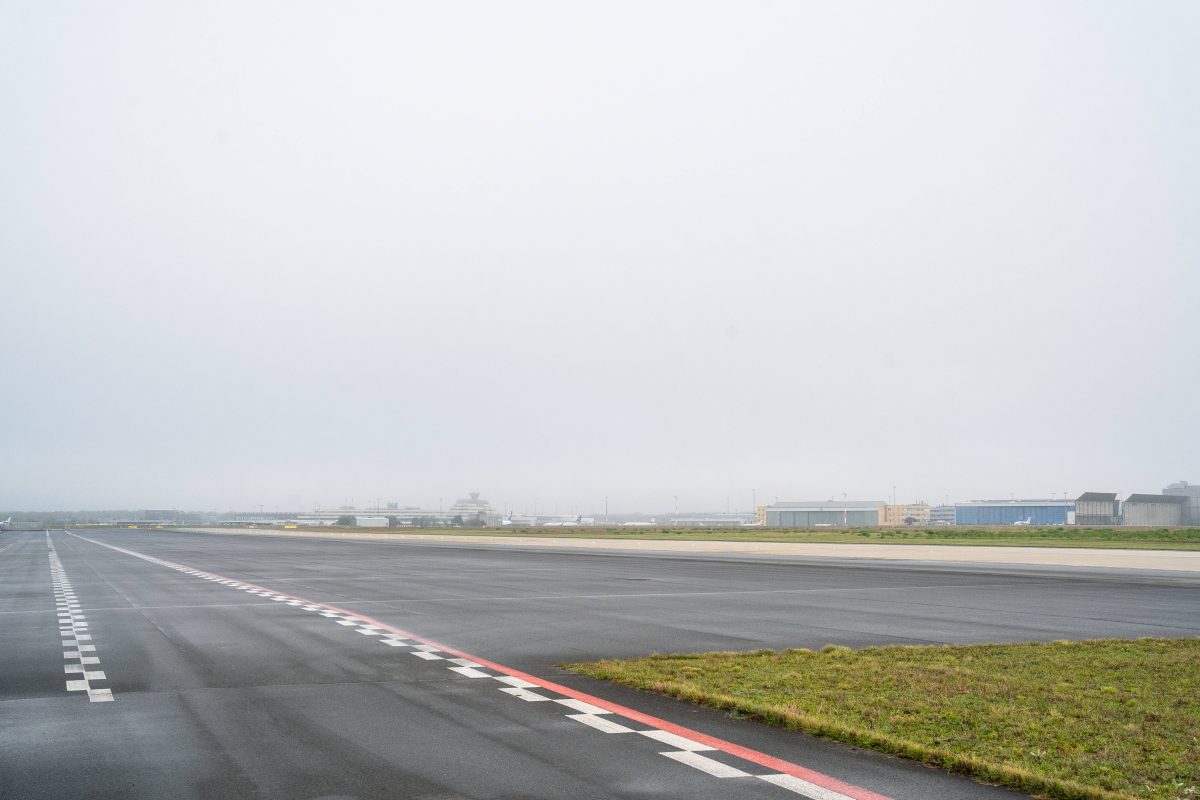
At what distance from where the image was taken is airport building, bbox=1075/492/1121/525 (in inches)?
5374

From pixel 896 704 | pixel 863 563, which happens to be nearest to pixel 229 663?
pixel 896 704

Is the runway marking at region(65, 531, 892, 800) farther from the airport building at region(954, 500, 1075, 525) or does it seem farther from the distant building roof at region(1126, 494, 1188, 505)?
the airport building at region(954, 500, 1075, 525)

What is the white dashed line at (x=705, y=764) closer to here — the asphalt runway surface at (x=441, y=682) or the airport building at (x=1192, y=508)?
the asphalt runway surface at (x=441, y=682)

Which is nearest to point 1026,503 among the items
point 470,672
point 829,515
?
point 829,515

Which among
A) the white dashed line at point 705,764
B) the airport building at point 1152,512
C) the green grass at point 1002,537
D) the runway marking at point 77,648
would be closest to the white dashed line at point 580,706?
the white dashed line at point 705,764

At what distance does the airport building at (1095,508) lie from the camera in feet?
448

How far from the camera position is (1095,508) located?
5453 inches

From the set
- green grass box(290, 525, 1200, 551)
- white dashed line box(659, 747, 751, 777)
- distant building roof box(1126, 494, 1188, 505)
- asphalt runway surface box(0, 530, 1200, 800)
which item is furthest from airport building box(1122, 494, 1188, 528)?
white dashed line box(659, 747, 751, 777)

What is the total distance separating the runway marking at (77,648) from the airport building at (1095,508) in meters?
135

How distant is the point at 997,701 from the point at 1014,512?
174 m

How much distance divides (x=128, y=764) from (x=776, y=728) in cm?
490

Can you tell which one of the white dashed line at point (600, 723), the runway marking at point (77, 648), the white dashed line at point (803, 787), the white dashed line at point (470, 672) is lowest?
the runway marking at point (77, 648)

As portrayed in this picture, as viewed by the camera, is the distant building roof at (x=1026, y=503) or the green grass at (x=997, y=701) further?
the distant building roof at (x=1026, y=503)

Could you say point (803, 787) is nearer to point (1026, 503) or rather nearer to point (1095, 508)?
point (1095, 508)
